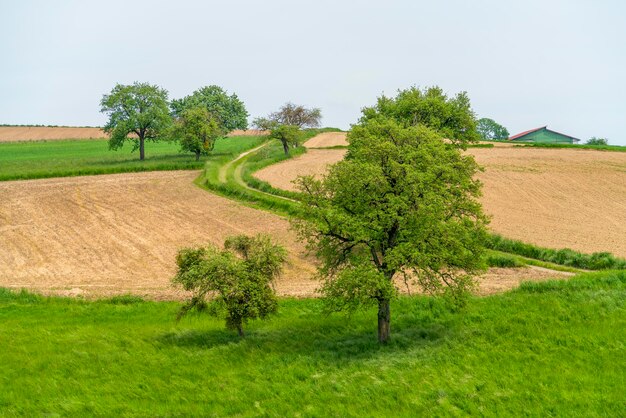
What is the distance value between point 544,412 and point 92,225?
1874 inches

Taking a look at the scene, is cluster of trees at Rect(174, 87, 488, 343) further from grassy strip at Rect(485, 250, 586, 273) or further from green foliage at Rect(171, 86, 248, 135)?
green foliage at Rect(171, 86, 248, 135)

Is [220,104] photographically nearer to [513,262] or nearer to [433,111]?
[433,111]

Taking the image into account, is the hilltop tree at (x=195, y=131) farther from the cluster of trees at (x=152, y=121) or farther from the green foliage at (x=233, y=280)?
the green foliage at (x=233, y=280)

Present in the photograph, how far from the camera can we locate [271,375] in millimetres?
25562

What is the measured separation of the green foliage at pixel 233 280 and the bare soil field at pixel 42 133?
126 meters

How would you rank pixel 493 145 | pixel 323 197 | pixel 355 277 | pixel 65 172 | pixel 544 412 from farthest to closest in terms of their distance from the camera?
pixel 493 145, pixel 65 172, pixel 323 197, pixel 355 277, pixel 544 412

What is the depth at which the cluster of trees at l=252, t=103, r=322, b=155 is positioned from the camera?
3649 inches

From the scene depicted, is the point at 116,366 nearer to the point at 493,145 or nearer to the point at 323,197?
the point at 323,197

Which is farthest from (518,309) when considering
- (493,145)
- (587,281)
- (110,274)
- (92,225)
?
(493,145)

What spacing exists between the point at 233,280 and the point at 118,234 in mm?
29920

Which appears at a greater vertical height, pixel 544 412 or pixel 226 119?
pixel 226 119

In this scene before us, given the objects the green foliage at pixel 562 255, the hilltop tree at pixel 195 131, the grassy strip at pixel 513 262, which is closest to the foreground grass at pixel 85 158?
the hilltop tree at pixel 195 131

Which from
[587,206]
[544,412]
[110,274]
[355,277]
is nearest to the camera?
[544,412]

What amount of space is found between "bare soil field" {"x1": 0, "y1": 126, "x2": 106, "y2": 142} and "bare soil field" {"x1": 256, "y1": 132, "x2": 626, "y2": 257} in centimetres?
7636
